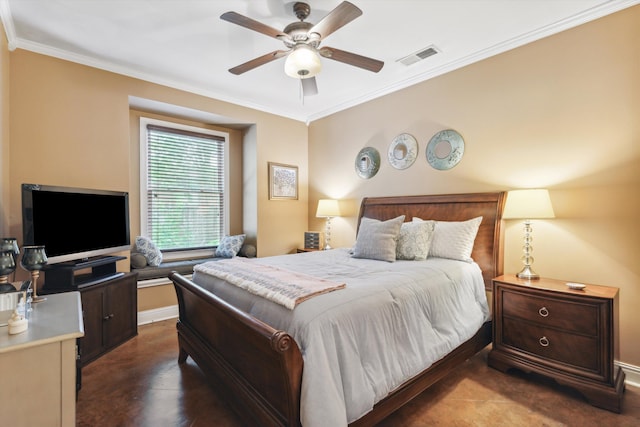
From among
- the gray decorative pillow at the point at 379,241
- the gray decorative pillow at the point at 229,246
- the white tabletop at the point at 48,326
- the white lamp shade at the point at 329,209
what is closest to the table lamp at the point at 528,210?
the gray decorative pillow at the point at 379,241

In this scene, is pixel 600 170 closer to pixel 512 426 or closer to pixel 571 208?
pixel 571 208

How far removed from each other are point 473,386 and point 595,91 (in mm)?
2525

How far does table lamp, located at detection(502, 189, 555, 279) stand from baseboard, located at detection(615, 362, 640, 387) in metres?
0.83

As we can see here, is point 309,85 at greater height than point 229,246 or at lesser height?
greater

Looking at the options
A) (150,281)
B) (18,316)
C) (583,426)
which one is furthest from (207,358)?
(583,426)

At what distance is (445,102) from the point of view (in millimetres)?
3367

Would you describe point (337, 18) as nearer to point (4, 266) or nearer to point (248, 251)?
point (4, 266)

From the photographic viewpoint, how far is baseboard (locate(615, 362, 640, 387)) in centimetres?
224

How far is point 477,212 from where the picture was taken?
119 inches

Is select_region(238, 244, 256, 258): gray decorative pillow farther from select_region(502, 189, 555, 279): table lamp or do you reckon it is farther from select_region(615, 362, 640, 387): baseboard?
select_region(615, 362, 640, 387): baseboard

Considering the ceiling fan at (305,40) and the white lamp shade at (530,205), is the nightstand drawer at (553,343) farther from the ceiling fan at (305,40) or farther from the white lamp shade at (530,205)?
the ceiling fan at (305,40)

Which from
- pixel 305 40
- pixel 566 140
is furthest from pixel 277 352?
pixel 566 140

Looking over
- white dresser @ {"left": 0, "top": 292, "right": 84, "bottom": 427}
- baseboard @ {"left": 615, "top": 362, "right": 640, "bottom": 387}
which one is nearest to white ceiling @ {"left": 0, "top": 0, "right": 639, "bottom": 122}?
white dresser @ {"left": 0, "top": 292, "right": 84, "bottom": 427}

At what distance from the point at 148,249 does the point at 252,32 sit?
277cm
